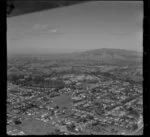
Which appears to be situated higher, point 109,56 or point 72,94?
point 109,56

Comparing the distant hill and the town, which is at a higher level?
the distant hill

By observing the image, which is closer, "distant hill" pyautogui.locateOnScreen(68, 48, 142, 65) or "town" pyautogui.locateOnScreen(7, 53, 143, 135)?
"town" pyautogui.locateOnScreen(7, 53, 143, 135)

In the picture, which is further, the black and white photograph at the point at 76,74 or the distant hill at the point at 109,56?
the distant hill at the point at 109,56

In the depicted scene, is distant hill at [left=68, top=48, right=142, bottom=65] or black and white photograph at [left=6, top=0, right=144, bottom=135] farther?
distant hill at [left=68, top=48, right=142, bottom=65]

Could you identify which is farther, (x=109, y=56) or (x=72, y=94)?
(x=109, y=56)

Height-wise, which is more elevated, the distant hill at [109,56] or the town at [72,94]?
the distant hill at [109,56]

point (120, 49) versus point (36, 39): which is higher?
point (36, 39)
